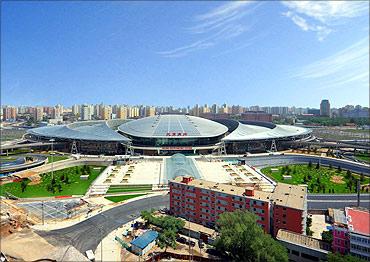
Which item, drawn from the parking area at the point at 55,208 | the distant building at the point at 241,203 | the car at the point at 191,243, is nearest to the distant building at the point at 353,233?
the distant building at the point at 241,203

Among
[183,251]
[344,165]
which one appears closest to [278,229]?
[183,251]

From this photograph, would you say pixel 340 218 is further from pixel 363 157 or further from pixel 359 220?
pixel 363 157

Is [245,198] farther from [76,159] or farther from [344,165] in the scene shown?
[76,159]

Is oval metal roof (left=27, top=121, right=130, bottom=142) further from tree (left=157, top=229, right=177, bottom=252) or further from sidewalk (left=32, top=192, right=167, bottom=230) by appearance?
tree (left=157, top=229, right=177, bottom=252)

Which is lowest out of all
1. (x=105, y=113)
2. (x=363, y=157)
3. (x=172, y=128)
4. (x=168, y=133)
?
(x=363, y=157)

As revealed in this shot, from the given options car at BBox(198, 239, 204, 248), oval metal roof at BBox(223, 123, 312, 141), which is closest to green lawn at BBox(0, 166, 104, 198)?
car at BBox(198, 239, 204, 248)

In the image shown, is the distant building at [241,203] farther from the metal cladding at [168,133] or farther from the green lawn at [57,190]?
the metal cladding at [168,133]

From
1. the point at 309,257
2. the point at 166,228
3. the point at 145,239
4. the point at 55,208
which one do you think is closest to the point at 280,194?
the point at 309,257
